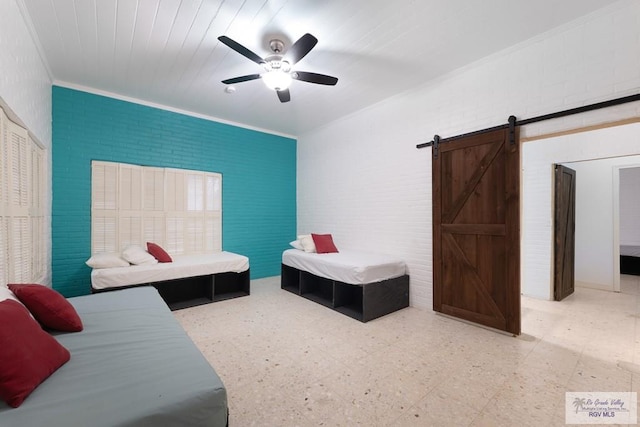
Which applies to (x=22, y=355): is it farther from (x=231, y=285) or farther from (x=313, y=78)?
(x=231, y=285)

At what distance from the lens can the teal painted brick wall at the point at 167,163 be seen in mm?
3762

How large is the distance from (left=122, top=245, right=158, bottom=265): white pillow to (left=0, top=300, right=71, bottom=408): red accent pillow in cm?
247

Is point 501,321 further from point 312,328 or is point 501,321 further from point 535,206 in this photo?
Result: point 535,206

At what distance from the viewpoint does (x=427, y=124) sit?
A: 3756mm

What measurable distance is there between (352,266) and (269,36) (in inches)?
108

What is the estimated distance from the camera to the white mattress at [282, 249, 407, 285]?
347cm

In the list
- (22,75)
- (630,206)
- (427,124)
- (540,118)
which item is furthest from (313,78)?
(630,206)

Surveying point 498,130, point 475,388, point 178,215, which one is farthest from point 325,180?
point 475,388

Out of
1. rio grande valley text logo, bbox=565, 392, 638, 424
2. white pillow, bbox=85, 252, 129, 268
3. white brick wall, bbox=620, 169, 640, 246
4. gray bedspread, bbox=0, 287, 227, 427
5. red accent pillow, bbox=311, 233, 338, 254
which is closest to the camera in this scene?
gray bedspread, bbox=0, 287, 227, 427

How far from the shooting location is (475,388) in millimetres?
2049

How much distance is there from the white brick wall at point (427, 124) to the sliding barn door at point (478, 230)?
0.68 ft

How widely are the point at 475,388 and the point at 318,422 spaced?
1.23 m

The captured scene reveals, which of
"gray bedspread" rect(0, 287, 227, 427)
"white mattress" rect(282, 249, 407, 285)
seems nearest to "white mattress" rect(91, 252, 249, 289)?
"white mattress" rect(282, 249, 407, 285)

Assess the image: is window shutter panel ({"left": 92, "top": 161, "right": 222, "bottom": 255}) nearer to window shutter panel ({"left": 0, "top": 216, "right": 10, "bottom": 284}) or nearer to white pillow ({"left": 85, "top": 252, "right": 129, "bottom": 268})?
white pillow ({"left": 85, "top": 252, "right": 129, "bottom": 268})
